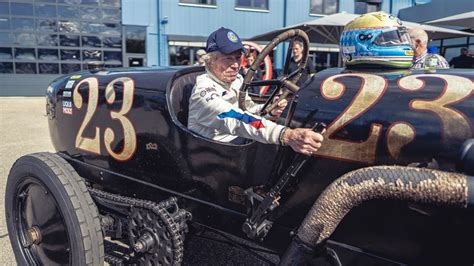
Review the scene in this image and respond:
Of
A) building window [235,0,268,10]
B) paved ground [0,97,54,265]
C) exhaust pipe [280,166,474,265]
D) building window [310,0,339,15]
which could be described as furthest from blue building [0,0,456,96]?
exhaust pipe [280,166,474,265]

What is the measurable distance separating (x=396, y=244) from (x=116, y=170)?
5.41ft

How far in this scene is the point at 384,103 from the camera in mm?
1457

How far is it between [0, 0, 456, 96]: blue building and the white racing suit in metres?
16.2

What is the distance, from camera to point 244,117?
1796 mm

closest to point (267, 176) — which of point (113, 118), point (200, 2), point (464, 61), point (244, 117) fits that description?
Result: point (244, 117)

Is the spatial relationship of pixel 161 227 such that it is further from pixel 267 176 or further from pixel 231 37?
pixel 231 37

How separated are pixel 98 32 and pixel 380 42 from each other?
18.0 metres

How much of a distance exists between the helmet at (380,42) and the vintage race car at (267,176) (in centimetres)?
14

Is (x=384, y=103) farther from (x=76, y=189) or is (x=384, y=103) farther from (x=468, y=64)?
(x=468, y=64)

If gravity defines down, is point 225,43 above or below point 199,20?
below

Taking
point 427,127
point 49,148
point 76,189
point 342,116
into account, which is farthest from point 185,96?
point 49,148

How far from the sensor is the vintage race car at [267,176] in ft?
4.35

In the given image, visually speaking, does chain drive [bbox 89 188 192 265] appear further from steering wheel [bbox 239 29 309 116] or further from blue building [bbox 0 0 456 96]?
blue building [bbox 0 0 456 96]

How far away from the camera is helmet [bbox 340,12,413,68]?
5.58 ft
